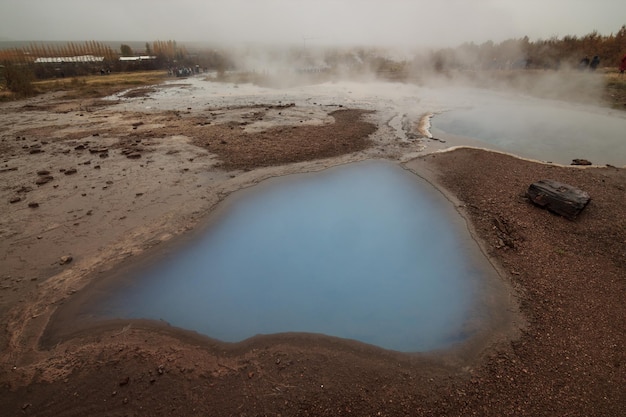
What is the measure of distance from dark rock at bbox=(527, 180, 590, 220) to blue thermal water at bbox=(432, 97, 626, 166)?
3.67 m

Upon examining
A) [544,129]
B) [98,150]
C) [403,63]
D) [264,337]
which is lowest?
[264,337]

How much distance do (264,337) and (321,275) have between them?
4.95 ft

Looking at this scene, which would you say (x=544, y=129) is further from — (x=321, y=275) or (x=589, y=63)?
(x=589, y=63)

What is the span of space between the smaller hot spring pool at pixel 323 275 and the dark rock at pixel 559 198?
6.32 ft

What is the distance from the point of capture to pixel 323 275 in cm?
543

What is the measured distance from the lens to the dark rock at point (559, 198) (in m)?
6.86

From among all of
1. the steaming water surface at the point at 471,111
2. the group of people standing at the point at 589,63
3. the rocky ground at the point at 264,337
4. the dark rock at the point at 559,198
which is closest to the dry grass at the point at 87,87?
the steaming water surface at the point at 471,111

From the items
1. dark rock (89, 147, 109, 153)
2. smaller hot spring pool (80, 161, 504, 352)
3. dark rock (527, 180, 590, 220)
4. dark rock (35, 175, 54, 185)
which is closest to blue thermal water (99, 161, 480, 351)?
smaller hot spring pool (80, 161, 504, 352)

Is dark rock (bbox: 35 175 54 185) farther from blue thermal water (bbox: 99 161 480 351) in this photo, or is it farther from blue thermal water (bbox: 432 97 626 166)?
blue thermal water (bbox: 432 97 626 166)

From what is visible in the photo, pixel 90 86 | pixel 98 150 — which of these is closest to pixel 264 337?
pixel 98 150

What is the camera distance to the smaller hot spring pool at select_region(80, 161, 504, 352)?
4.53 meters

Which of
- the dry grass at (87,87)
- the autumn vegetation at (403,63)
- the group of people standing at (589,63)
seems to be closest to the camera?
the dry grass at (87,87)

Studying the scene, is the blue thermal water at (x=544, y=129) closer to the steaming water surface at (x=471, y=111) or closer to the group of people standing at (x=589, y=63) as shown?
the steaming water surface at (x=471, y=111)

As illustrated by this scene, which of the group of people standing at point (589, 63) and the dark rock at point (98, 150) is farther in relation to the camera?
the group of people standing at point (589, 63)
